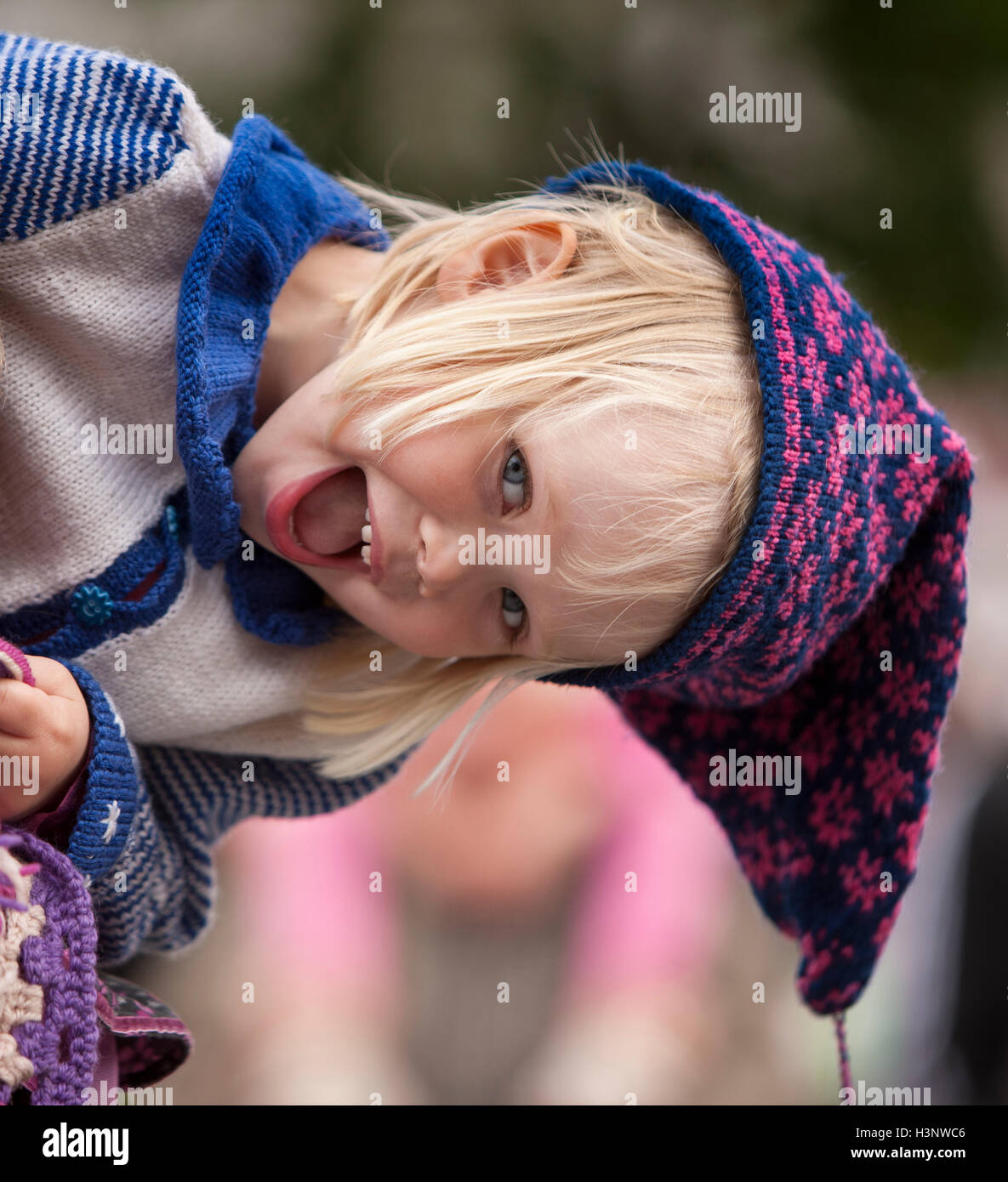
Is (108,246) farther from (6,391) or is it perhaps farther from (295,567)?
(295,567)

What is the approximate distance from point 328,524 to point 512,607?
17cm

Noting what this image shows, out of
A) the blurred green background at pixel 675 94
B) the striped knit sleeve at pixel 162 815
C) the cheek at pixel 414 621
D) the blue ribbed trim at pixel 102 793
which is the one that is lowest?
the striped knit sleeve at pixel 162 815

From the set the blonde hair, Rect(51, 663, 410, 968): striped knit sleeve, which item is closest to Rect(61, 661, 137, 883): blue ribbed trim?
Rect(51, 663, 410, 968): striped knit sleeve

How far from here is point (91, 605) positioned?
0.80 meters

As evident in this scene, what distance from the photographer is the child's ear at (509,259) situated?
0.91m

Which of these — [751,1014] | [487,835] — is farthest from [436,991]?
[751,1014]

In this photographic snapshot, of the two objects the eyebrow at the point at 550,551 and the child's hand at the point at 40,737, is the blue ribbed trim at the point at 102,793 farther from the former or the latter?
the eyebrow at the point at 550,551

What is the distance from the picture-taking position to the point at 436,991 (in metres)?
1.69

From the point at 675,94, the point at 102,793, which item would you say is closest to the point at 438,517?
the point at 102,793

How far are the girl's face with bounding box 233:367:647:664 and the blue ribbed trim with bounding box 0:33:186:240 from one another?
8.1 inches

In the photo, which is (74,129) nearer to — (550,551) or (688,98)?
(550,551)

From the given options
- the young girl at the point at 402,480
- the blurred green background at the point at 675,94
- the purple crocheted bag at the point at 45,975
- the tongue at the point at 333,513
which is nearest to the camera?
the purple crocheted bag at the point at 45,975

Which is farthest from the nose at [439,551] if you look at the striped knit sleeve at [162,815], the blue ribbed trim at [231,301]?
the striped knit sleeve at [162,815]

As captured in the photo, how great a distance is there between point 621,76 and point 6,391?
1350 mm
